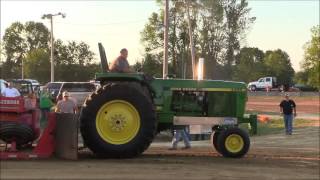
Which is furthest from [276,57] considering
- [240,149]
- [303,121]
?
[240,149]

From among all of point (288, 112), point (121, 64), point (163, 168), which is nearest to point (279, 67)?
point (288, 112)

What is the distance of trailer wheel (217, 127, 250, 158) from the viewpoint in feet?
43.8

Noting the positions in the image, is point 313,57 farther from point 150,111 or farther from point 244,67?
point 150,111

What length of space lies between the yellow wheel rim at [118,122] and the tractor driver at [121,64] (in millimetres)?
729

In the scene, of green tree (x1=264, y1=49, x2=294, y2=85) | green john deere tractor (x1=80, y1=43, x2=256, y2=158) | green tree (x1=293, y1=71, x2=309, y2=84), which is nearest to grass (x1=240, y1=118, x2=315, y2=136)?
green john deere tractor (x1=80, y1=43, x2=256, y2=158)

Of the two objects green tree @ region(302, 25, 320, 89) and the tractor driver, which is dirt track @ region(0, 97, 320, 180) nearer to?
the tractor driver

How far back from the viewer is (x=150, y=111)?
12094mm

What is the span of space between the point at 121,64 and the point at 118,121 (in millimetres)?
1162

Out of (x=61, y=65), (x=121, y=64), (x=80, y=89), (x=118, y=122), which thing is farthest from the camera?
(x=61, y=65)

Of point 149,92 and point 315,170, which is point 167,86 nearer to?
point 149,92

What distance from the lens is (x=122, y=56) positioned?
41.2 ft

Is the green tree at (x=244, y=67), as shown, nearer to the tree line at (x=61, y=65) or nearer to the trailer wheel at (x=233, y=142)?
the tree line at (x=61, y=65)

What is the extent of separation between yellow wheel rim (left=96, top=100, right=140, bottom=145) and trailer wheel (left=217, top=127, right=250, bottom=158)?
2179 mm

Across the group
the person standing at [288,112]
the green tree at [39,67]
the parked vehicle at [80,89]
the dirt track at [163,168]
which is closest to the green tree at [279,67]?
the green tree at [39,67]
